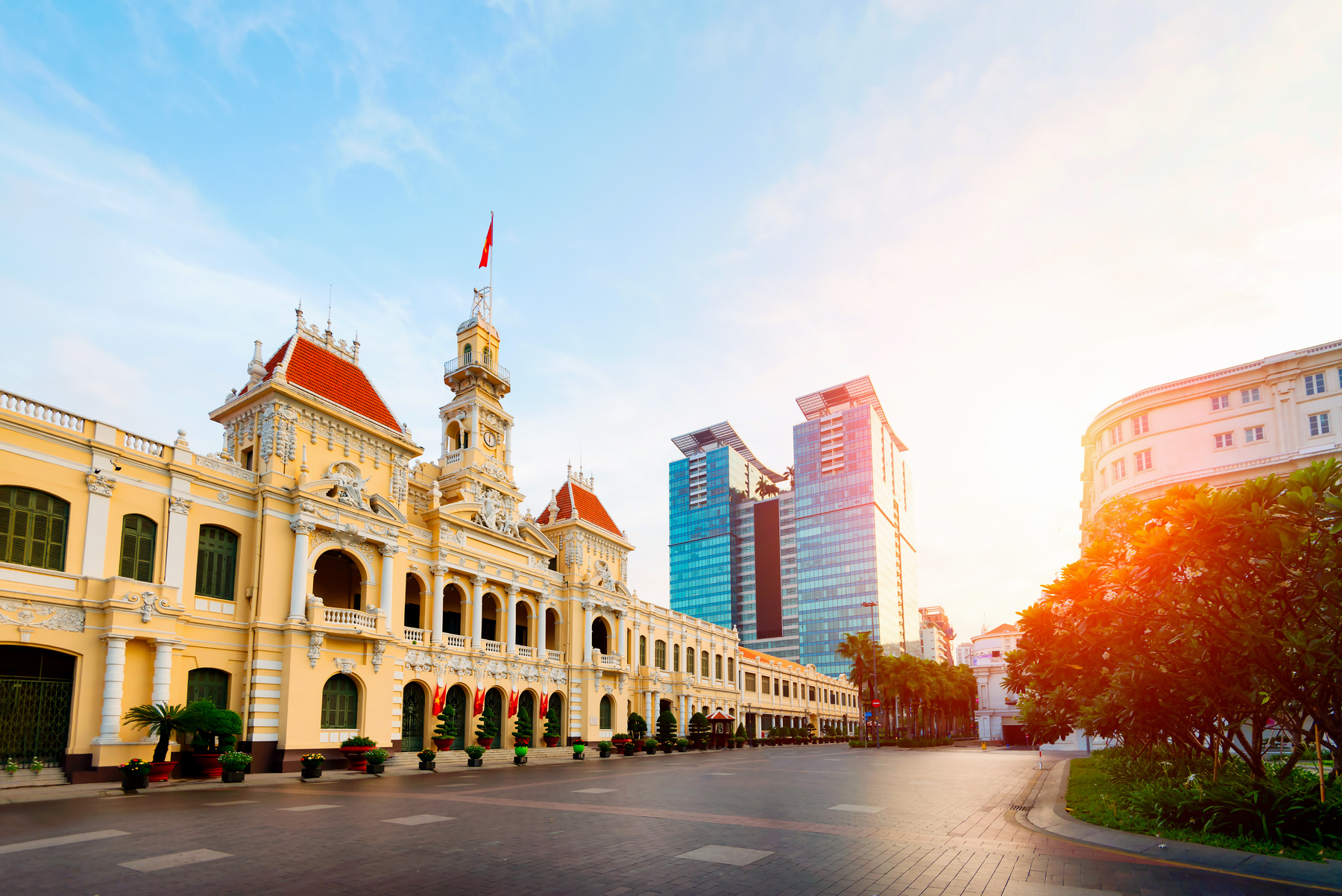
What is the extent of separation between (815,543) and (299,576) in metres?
143

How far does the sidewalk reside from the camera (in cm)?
→ 1003

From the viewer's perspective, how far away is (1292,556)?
12.3 metres

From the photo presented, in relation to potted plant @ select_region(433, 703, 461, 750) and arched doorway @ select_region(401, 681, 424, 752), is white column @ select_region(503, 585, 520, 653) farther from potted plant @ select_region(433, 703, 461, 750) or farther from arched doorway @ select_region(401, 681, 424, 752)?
arched doorway @ select_region(401, 681, 424, 752)

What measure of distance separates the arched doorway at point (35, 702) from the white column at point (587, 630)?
105 feet

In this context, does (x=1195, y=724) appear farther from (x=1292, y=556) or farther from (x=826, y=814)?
(x=826, y=814)

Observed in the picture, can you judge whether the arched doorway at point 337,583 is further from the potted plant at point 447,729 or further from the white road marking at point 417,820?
the white road marking at point 417,820

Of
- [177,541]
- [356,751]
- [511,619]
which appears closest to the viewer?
[177,541]

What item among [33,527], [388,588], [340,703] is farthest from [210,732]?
[388,588]

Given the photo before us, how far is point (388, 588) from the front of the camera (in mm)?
37938

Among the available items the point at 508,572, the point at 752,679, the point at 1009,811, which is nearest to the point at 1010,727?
the point at 752,679

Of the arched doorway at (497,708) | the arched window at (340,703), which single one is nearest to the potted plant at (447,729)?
the arched doorway at (497,708)

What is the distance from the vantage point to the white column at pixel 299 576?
1321 inches

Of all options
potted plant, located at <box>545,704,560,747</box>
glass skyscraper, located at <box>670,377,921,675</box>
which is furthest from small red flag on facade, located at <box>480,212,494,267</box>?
glass skyscraper, located at <box>670,377,921,675</box>

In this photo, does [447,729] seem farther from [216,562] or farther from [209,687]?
[216,562]
